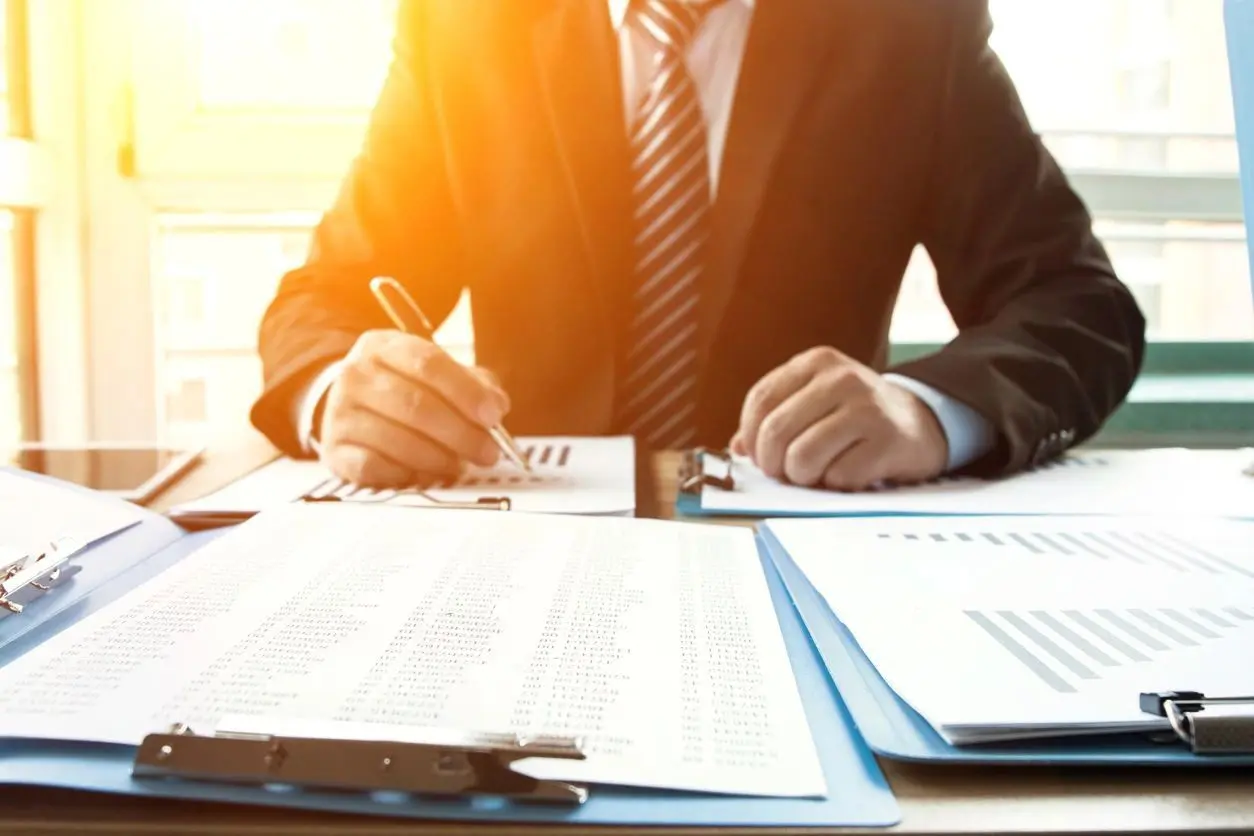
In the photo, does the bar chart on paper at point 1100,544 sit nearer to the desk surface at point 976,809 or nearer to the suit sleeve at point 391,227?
the desk surface at point 976,809

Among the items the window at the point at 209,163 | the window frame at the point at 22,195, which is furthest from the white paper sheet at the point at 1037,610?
the window frame at the point at 22,195

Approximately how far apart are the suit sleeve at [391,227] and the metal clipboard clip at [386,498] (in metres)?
0.27

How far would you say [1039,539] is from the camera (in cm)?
50

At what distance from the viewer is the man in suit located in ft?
3.26

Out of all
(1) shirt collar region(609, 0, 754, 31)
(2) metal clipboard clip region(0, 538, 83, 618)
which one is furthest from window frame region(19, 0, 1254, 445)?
(2) metal clipboard clip region(0, 538, 83, 618)

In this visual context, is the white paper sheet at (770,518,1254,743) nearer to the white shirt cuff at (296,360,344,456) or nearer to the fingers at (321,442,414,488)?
the fingers at (321,442,414,488)

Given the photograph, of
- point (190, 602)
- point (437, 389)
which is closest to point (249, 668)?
point (190, 602)

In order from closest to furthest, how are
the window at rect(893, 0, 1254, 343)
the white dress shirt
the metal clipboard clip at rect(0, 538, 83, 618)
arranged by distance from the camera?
1. the metal clipboard clip at rect(0, 538, 83, 618)
2. the white dress shirt
3. the window at rect(893, 0, 1254, 343)

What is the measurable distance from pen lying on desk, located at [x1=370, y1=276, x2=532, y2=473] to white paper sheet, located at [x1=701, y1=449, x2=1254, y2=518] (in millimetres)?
147

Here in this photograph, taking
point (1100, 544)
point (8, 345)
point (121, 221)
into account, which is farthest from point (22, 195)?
point (1100, 544)

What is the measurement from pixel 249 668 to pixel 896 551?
12.1 inches

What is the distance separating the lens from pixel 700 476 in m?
0.66

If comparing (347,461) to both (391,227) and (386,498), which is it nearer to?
(386,498)

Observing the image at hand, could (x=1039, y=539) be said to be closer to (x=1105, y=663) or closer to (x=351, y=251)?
(x=1105, y=663)
